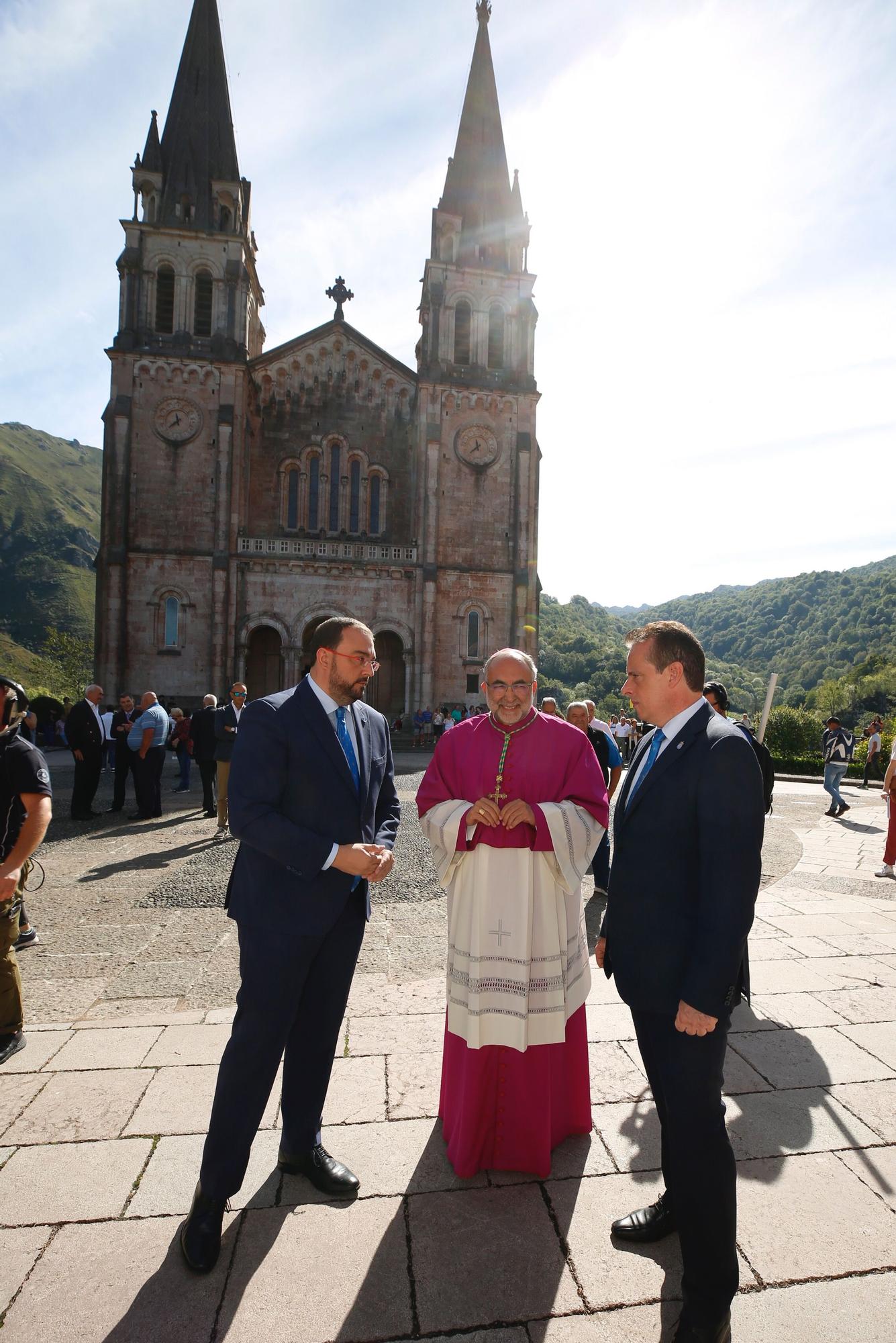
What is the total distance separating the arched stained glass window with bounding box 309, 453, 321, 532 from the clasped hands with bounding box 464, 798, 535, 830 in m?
27.4

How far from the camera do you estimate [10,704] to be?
3588mm

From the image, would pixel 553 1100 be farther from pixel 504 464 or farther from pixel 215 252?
pixel 215 252

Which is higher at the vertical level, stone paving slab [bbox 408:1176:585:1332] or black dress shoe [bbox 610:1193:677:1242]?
black dress shoe [bbox 610:1193:677:1242]

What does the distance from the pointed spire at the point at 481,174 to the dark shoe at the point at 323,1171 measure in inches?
1279

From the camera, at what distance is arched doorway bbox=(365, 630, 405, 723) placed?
28.2m

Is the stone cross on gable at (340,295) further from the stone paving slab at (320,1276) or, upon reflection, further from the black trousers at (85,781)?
the stone paving slab at (320,1276)

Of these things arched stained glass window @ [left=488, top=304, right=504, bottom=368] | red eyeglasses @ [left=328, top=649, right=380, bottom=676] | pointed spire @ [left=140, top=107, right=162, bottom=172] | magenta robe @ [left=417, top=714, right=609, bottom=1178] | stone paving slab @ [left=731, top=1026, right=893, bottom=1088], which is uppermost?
pointed spire @ [left=140, top=107, right=162, bottom=172]

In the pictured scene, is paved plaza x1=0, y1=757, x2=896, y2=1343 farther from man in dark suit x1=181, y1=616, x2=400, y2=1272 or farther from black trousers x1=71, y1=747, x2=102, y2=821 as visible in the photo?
black trousers x1=71, y1=747, x2=102, y2=821

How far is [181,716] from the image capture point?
17.1m

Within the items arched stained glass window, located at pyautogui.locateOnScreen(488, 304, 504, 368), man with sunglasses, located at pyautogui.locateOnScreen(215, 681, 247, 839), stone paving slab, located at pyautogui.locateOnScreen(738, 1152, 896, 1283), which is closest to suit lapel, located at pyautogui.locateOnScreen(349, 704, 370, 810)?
stone paving slab, located at pyautogui.locateOnScreen(738, 1152, 896, 1283)

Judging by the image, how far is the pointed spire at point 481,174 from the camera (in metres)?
30.1

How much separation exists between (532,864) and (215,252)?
31.0 metres

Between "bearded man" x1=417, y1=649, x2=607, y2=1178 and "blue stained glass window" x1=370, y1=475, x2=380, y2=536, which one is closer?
"bearded man" x1=417, y1=649, x2=607, y2=1178

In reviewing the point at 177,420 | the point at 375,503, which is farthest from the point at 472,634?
the point at 177,420
